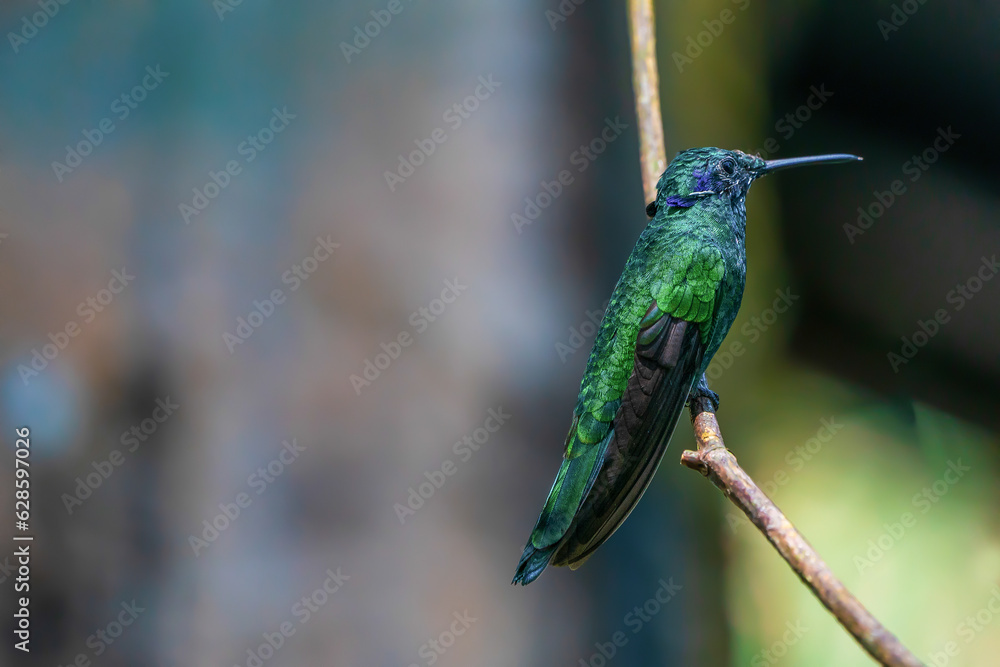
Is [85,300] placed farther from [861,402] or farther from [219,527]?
[861,402]

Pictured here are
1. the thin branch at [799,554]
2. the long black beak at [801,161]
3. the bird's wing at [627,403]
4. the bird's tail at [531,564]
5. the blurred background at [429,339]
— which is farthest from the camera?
the blurred background at [429,339]

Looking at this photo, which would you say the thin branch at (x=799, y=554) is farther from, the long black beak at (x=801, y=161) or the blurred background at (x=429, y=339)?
the blurred background at (x=429, y=339)

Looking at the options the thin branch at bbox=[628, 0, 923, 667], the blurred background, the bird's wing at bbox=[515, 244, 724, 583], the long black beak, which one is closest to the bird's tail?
the bird's wing at bbox=[515, 244, 724, 583]

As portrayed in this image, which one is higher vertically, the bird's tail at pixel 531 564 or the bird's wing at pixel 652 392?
the bird's wing at pixel 652 392

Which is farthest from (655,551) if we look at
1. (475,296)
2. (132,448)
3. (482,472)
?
(132,448)

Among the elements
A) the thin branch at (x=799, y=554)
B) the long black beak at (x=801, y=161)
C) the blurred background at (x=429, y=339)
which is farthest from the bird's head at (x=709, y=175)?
the blurred background at (x=429, y=339)

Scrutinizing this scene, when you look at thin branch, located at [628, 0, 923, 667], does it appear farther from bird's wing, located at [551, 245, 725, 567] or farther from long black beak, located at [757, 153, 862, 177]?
long black beak, located at [757, 153, 862, 177]

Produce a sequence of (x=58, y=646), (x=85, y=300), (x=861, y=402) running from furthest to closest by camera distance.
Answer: (x=861, y=402)
(x=85, y=300)
(x=58, y=646)
